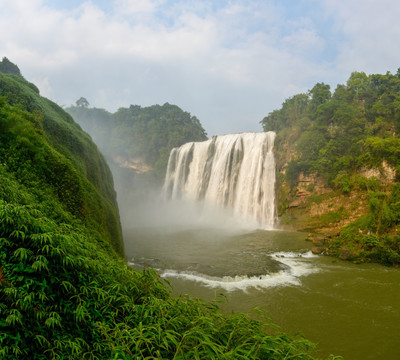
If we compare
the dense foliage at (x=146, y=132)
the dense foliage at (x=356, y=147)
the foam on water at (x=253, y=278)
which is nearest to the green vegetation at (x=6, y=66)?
the dense foliage at (x=146, y=132)

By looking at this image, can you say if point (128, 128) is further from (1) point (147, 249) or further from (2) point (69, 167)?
(2) point (69, 167)

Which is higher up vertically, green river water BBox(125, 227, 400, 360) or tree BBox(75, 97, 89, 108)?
tree BBox(75, 97, 89, 108)

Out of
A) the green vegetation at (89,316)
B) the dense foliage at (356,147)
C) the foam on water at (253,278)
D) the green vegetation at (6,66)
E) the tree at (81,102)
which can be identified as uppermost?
the tree at (81,102)

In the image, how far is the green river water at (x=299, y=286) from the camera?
7023 millimetres

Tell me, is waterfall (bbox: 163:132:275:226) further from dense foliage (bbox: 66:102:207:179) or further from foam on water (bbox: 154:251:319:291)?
foam on water (bbox: 154:251:319:291)

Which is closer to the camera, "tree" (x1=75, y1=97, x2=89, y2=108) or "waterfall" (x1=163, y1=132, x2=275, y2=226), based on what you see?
"waterfall" (x1=163, y1=132, x2=275, y2=226)

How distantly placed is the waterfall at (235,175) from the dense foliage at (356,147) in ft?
5.97

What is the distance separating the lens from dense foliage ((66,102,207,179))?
47.3 m

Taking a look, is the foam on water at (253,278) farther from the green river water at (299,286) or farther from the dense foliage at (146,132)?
the dense foliage at (146,132)

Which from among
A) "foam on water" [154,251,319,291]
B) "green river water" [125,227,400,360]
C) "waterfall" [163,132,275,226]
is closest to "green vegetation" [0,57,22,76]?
"waterfall" [163,132,275,226]

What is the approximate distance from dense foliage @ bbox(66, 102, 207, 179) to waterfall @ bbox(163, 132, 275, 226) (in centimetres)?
1018

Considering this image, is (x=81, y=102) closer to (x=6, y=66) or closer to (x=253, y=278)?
(x=6, y=66)

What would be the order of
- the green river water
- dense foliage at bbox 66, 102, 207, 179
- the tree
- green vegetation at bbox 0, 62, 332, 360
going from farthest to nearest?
1. the tree
2. dense foliage at bbox 66, 102, 207, 179
3. the green river water
4. green vegetation at bbox 0, 62, 332, 360

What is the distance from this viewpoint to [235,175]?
2803 centimetres
